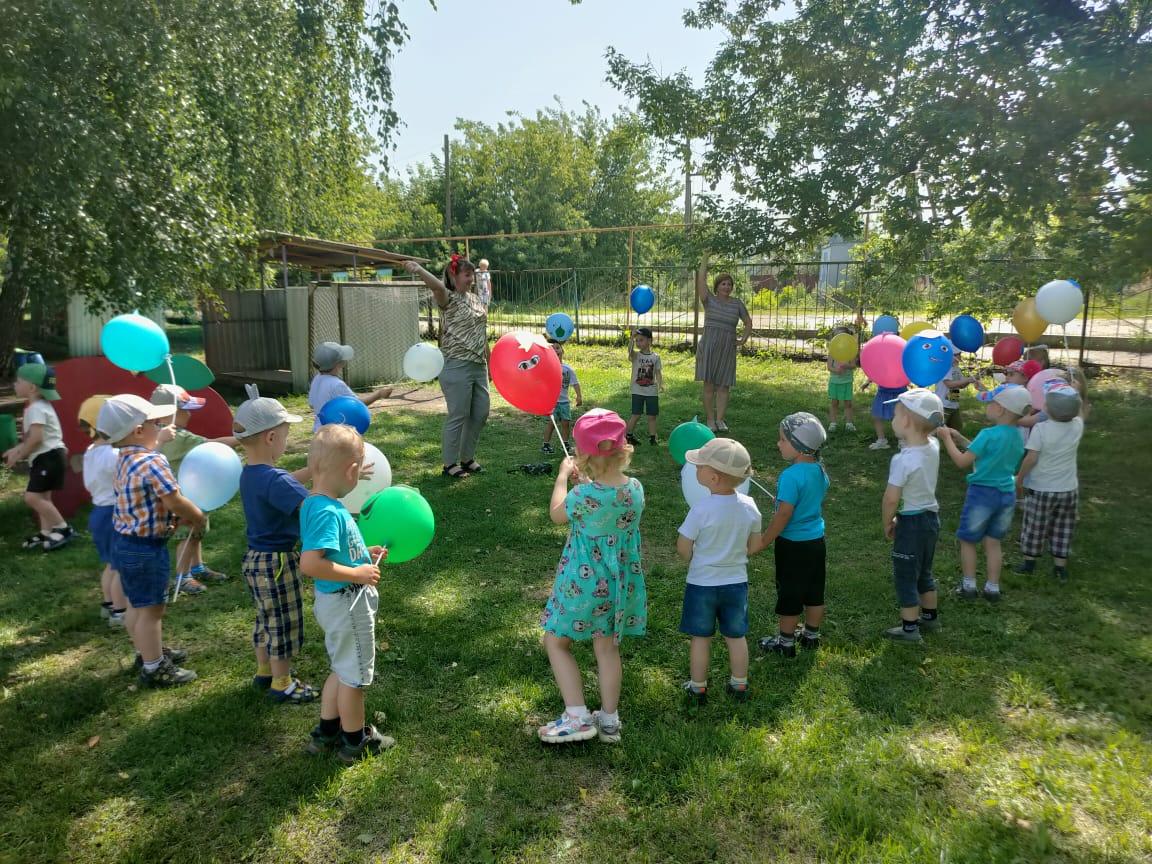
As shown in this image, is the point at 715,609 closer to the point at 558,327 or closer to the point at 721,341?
the point at 558,327

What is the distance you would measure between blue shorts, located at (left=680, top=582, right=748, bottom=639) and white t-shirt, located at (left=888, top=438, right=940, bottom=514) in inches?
46.4

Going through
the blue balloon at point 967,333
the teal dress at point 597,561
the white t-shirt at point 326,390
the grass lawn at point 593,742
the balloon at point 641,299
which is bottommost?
the grass lawn at point 593,742

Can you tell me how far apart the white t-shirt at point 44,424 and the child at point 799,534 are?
5.25m

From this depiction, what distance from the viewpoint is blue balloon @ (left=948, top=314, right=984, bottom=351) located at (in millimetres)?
7324

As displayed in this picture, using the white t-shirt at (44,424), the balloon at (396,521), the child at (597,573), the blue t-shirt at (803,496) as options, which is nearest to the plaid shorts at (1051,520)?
the blue t-shirt at (803,496)

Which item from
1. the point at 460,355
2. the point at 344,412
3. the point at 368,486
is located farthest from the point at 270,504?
the point at 460,355

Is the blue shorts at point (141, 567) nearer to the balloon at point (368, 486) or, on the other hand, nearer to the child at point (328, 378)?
the balloon at point (368, 486)

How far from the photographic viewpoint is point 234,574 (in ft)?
17.1

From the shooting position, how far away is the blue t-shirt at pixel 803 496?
3.73 metres

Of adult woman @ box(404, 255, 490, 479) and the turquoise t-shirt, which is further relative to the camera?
adult woman @ box(404, 255, 490, 479)

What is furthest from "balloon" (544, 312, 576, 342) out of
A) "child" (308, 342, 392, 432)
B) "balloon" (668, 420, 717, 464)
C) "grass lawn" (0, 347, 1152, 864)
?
"balloon" (668, 420, 717, 464)

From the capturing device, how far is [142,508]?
3.54m

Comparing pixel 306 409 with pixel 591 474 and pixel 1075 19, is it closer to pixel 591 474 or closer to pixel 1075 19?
pixel 591 474

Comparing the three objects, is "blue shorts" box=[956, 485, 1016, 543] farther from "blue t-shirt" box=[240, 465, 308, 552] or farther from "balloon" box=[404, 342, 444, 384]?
"balloon" box=[404, 342, 444, 384]
